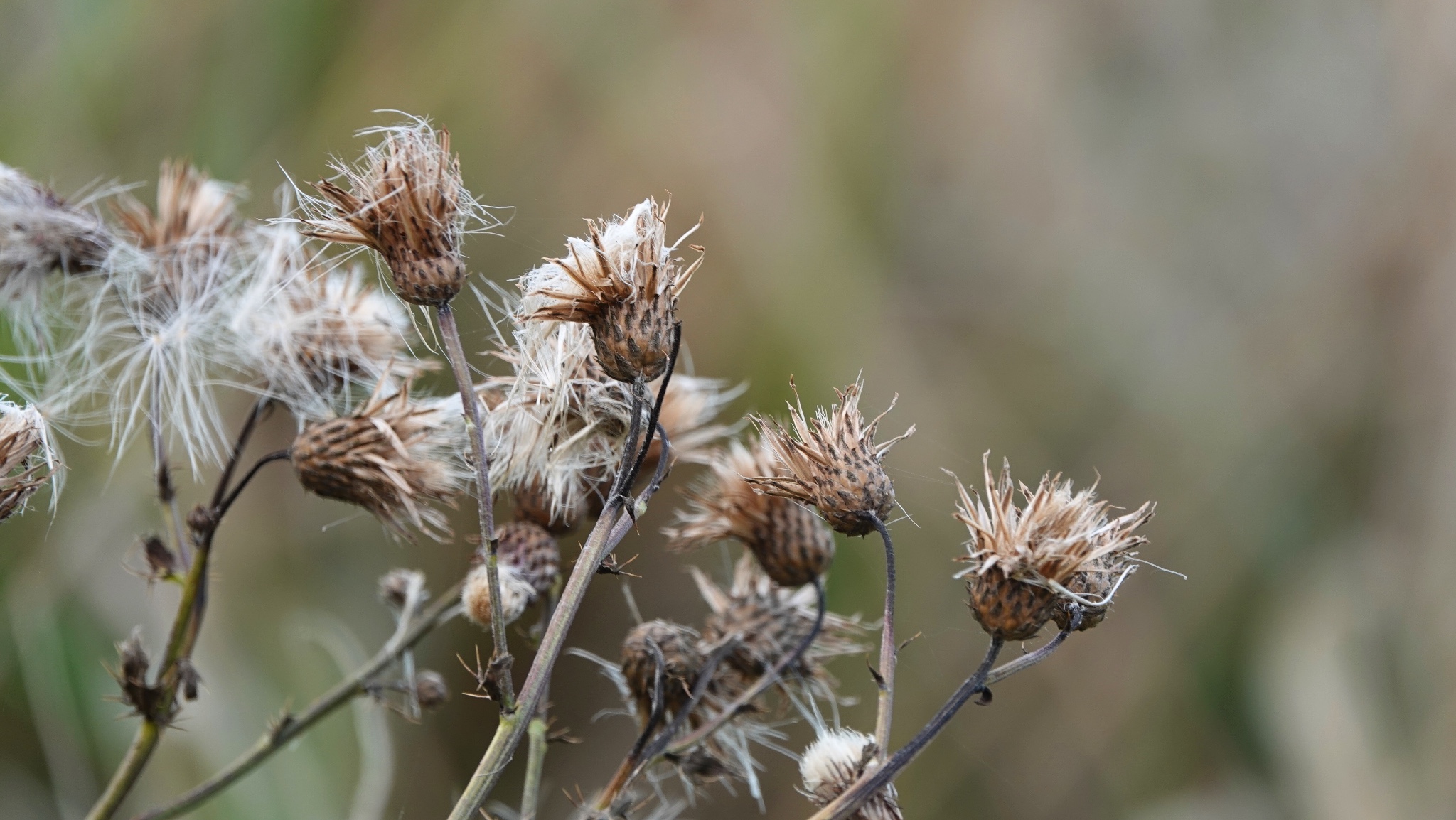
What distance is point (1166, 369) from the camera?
72.1 inches

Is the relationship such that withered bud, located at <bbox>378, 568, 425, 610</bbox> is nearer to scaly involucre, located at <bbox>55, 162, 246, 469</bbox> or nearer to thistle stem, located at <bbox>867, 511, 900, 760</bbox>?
scaly involucre, located at <bbox>55, 162, 246, 469</bbox>

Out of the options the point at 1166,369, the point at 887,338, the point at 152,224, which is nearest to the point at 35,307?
the point at 152,224

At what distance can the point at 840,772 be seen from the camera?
1.29ft

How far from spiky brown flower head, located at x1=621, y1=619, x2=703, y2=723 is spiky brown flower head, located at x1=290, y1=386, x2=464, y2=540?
0.11 meters

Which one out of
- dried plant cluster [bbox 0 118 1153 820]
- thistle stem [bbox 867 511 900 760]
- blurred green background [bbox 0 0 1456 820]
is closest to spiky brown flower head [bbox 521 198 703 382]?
dried plant cluster [bbox 0 118 1153 820]

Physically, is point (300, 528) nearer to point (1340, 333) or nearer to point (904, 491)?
point (904, 491)

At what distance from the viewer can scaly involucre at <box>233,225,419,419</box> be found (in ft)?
1.81

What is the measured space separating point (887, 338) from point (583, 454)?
132cm

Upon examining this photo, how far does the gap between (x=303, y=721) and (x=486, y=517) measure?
222mm

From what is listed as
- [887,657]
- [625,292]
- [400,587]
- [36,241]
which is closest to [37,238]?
[36,241]

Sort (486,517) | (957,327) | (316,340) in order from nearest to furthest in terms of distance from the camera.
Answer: (486,517), (316,340), (957,327)

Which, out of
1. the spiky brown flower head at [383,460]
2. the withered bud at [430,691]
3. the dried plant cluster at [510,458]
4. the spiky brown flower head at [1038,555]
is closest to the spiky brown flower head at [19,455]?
the dried plant cluster at [510,458]

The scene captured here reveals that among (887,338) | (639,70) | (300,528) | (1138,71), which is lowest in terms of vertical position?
(300,528)

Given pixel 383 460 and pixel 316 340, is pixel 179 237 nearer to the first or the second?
pixel 316 340
